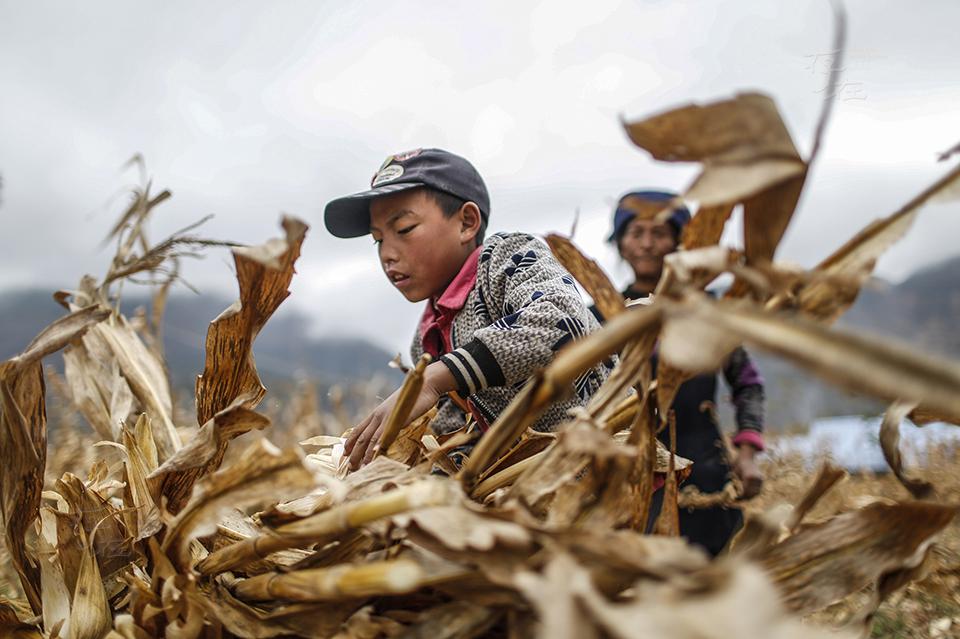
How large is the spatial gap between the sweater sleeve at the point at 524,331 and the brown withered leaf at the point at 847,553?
50 centimetres

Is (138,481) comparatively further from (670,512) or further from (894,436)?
(894,436)

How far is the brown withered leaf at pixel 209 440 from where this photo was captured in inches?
25.0

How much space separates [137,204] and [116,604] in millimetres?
1020

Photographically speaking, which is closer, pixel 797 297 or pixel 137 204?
pixel 797 297

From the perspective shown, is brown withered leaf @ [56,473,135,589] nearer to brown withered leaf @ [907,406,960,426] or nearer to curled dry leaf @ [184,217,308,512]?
curled dry leaf @ [184,217,308,512]

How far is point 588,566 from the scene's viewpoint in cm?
42

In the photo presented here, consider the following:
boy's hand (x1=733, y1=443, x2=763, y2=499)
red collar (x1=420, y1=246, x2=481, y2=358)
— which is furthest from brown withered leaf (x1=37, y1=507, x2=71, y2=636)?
boy's hand (x1=733, y1=443, x2=763, y2=499)

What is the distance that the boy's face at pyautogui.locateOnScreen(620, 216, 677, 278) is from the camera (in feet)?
6.71

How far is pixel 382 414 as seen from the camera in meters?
0.90

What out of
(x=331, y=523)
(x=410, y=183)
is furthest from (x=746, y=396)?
(x=331, y=523)

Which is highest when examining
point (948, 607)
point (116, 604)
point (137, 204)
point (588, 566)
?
point (137, 204)

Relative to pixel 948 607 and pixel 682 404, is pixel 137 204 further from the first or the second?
pixel 948 607

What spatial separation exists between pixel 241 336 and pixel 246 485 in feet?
0.83

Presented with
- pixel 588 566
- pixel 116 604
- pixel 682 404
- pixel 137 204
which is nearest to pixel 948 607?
pixel 682 404
